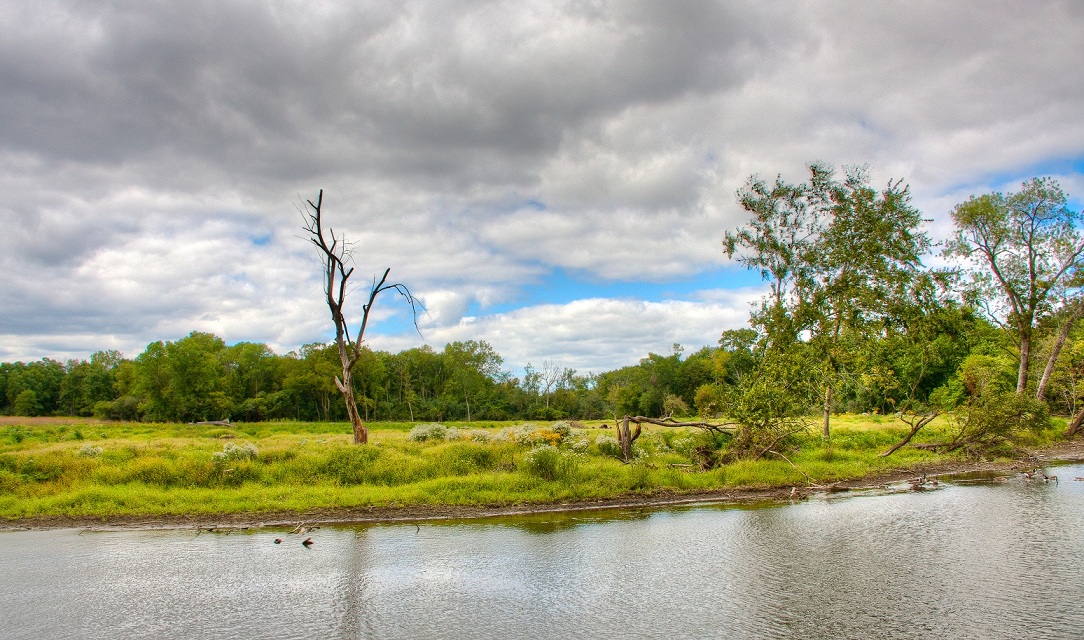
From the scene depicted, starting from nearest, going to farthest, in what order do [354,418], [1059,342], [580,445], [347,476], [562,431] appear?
[347,476] → [580,445] → [354,418] → [562,431] → [1059,342]

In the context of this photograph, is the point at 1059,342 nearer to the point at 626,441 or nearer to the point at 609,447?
the point at 609,447

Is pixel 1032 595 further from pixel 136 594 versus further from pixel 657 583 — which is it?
pixel 136 594

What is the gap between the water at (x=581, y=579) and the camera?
9.30m

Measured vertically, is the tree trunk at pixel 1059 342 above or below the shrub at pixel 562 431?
above

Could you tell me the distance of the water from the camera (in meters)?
9.30

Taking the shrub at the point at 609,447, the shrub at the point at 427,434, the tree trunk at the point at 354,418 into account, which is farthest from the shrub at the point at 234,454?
the shrub at the point at 609,447

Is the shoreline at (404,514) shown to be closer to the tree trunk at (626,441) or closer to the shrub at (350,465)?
the shrub at (350,465)

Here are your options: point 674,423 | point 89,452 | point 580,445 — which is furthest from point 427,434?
point 89,452

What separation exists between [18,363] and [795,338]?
153620 mm

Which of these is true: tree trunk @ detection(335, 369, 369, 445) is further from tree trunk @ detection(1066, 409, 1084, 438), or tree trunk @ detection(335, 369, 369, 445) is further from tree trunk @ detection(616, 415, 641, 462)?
tree trunk @ detection(1066, 409, 1084, 438)

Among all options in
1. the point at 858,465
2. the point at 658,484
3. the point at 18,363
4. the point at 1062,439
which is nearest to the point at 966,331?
the point at 1062,439

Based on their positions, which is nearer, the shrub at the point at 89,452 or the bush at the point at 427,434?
the shrub at the point at 89,452

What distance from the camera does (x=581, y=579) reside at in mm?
11492

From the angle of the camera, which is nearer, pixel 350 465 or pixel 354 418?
pixel 350 465
